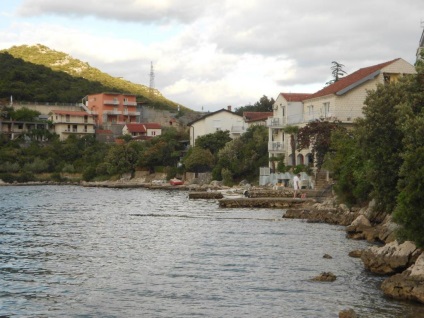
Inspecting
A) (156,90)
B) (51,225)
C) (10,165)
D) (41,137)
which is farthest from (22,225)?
(156,90)

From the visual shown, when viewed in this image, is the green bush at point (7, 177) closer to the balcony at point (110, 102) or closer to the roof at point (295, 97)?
the balcony at point (110, 102)

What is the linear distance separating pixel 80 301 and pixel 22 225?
23069 mm

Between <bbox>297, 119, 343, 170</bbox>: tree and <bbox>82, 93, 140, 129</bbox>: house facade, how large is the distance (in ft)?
254

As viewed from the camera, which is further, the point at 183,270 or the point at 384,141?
the point at 384,141

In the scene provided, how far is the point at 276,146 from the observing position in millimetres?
71500

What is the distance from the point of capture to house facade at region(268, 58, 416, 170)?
6116 cm

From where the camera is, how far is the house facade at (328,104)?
6116cm

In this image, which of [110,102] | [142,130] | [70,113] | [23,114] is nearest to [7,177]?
[23,114]

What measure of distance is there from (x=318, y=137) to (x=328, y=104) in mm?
7028

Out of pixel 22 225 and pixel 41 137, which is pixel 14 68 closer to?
pixel 41 137

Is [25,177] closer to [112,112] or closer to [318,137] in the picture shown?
[112,112]

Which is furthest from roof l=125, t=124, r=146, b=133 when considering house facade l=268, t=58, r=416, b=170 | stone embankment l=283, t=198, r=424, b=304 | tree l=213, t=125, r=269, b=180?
stone embankment l=283, t=198, r=424, b=304

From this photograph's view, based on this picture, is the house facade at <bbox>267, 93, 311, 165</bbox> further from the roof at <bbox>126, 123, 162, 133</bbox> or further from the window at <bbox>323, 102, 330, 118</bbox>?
the roof at <bbox>126, 123, 162, 133</bbox>

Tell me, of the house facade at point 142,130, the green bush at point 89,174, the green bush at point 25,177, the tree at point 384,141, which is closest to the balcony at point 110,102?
the house facade at point 142,130
